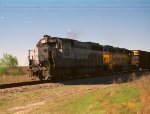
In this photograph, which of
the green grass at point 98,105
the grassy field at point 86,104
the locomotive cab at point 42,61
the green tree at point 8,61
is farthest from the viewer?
the green tree at point 8,61

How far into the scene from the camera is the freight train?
81.2 feet

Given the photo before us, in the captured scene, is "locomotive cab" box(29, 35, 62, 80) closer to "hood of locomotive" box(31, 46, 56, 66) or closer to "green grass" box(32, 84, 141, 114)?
"hood of locomotive" box(31, 46, 56, 66)

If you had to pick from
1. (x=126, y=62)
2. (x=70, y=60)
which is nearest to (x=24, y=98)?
(x=70, y=60)

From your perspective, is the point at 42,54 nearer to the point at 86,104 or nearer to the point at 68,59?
the point at 68,59

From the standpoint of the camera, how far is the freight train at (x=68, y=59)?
81.2 feet

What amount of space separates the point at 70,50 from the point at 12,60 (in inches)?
1667

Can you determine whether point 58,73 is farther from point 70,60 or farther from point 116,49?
point 116,49

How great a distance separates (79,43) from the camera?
2938 centimetres

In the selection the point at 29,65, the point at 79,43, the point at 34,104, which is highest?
the point at 79,43

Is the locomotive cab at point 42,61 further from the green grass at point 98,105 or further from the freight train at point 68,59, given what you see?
the green grass at point 98,105

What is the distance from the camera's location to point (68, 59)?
26.5 meters

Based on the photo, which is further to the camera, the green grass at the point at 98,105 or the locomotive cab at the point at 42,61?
the locomotive cab at the point at 42,61

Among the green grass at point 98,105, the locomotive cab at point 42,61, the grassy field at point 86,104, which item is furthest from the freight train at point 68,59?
the green grass at point 98,105

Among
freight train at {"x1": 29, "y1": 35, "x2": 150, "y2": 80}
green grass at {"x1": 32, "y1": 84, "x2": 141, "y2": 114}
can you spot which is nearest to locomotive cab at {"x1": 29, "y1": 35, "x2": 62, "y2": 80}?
freight train at {"x1": 29, "y1": 35, "x2": 150, "y2": 80}
